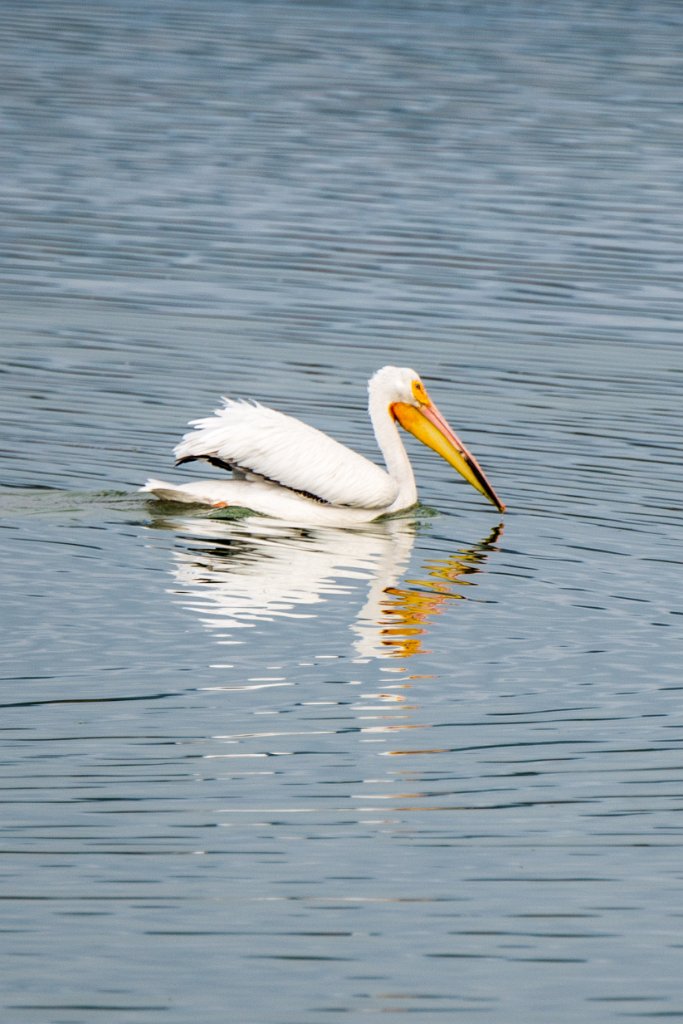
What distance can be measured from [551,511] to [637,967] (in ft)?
16.0

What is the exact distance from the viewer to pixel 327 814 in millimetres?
5789

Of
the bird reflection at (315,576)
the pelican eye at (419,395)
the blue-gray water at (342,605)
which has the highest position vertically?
the pelican eye at (419,395)

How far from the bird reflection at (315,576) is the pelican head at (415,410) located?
0.61 meters

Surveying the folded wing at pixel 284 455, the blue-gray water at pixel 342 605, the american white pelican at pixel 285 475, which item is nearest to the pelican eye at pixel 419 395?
the blue-gray water at pixel 342 605

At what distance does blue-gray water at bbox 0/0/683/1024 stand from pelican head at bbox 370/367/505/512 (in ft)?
0.90

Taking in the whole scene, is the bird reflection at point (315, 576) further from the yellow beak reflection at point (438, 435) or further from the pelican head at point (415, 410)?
the pelican head at point (415, 410)

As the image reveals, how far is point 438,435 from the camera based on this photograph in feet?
33.9

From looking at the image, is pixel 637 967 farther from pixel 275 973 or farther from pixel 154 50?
pixel 154 50

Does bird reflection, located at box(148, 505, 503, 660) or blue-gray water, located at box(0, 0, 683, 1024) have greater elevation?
blue-gray water, located at box(0, 0, 683, 1024)

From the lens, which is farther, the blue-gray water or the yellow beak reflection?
the yellow beak reflection

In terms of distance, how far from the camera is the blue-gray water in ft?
16.5

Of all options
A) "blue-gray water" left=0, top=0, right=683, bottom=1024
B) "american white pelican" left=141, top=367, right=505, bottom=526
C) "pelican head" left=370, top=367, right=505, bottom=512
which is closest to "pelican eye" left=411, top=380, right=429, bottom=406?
"pelican head" left=370, top=367, right=505, bottom=512

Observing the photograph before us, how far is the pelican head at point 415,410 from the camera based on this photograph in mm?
10242

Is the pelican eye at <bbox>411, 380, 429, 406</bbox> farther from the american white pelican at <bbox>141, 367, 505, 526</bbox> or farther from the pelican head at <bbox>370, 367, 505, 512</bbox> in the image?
the american white pelican at <bbox>141, 367, 505, 526</bbox>
